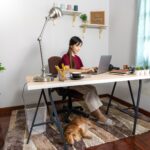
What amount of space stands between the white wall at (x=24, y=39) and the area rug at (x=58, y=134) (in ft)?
1.68

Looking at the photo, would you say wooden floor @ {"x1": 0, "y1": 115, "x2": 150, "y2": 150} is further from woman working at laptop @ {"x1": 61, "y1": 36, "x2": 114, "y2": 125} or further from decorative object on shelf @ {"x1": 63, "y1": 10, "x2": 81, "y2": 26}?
Answer: decorative object on shelf @ {"x1": 63, "y1": 10, "x2": 81, "y2": 26}

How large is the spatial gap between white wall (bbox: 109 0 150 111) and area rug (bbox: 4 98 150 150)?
48 cm

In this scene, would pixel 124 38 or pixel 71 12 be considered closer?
pixel 71 12

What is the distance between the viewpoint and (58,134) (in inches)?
89.7

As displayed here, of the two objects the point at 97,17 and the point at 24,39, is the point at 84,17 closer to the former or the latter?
the point at 97,17

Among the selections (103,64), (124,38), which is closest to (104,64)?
(103,64)

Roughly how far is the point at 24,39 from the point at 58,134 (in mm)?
1600

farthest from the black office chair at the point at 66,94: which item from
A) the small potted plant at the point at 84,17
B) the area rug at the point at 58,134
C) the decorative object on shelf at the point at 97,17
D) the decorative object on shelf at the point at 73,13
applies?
the decorative object on shelf at the point at 97,17

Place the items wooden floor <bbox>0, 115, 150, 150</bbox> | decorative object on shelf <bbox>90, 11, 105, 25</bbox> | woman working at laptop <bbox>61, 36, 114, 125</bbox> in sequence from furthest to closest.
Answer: decorative object on shelf <bbox>90, 11, 105, 25</bbox> < woman working at laptop <bbox>61, 36, 114, 125</bbox> < wooden floor <bbox>0, 115, 150, 150</bbox>

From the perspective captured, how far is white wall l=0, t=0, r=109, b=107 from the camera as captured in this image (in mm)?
2877

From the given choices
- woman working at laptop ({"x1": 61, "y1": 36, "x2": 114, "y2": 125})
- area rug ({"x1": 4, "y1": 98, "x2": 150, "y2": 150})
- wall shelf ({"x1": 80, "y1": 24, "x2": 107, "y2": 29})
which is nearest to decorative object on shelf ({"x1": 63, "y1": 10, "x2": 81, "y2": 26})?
wall shelf ({"x1": 80, "y1": 24, "x2": 107, "y2": 29})

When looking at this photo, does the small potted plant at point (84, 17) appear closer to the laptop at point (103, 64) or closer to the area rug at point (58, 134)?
the laptop at point (103, 64)

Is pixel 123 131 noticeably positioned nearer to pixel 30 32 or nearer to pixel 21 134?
pixel 21 134

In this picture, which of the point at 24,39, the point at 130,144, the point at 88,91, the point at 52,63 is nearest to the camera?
the point at 130,144
